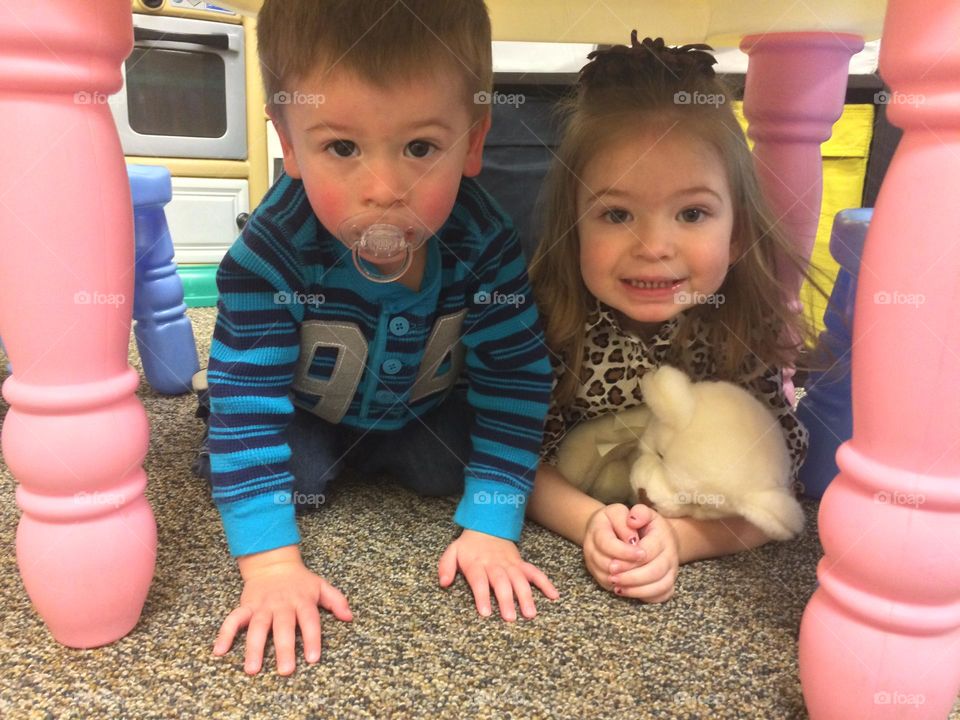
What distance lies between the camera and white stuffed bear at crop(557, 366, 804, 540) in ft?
1.89

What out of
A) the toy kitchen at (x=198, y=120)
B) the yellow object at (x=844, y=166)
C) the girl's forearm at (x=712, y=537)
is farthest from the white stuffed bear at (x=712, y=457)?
the toy kitchen at (x=198, y=120)

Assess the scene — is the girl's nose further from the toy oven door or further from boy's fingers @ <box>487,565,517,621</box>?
the toy oven door

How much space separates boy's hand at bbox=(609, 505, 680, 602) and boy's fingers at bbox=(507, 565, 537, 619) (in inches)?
2.4

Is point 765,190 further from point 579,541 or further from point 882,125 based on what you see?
point 882,125

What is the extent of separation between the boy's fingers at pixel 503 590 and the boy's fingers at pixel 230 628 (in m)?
0.17

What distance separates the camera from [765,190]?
0.80 m

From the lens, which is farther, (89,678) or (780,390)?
(780,390)

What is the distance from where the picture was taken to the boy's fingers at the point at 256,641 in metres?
0.47

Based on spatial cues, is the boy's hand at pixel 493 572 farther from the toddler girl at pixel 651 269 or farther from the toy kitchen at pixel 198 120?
the toy kitchen at pixel 198 120

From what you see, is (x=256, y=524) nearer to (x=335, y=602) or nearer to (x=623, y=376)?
(x=335, y=602)

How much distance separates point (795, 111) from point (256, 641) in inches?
27.2

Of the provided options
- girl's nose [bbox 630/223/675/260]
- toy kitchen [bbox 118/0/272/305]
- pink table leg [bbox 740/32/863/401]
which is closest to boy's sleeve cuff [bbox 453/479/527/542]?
girl's nose [bbox 630/223/675/260]

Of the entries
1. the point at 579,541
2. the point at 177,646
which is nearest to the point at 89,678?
the point at 177,646

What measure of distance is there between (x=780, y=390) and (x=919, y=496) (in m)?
0.31
